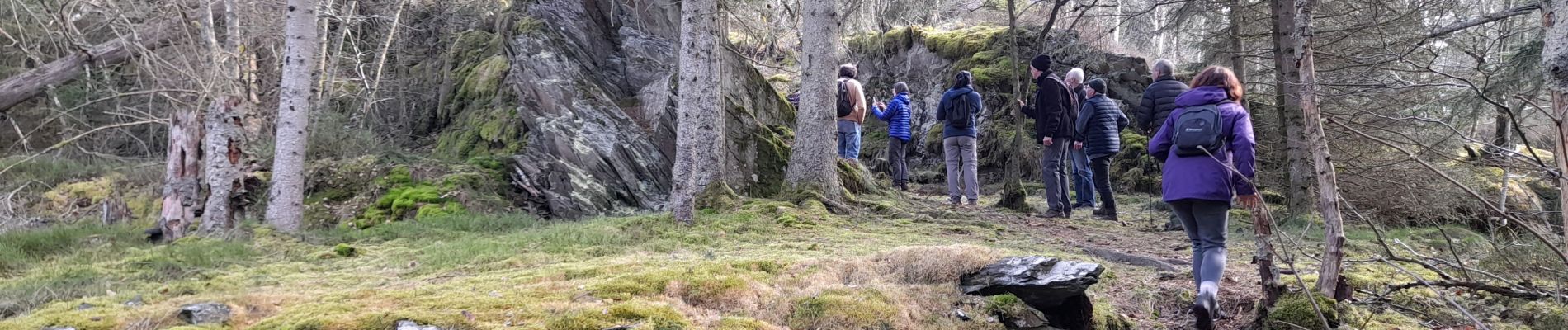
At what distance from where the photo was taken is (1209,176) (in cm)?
443

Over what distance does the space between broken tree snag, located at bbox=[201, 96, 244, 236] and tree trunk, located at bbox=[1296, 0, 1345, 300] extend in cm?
861

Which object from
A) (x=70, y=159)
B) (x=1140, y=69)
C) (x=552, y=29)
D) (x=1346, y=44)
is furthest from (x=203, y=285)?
(x=1140, y=69)

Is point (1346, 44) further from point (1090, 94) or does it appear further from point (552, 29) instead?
point (552, 29)

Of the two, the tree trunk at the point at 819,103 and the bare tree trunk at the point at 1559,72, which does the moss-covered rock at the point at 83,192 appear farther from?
the bare tree trunk at the point at 1559,72

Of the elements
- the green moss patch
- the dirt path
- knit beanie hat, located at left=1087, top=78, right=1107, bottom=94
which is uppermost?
knit beanie hat, located at left=1087, top=78, right=1107, bottom=94

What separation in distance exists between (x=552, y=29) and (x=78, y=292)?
8534mm

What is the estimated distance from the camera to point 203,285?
5266 millimetres

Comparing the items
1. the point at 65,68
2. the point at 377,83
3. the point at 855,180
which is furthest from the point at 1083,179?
the point at 65,68

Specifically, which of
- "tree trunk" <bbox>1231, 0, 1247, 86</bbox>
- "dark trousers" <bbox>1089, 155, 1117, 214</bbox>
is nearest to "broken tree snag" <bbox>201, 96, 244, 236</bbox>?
"dark trousers" <bbox>1089, 155, 1117, 214</bbox>

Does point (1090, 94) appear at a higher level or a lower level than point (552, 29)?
lower

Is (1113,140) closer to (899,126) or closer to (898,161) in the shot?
(899,126)

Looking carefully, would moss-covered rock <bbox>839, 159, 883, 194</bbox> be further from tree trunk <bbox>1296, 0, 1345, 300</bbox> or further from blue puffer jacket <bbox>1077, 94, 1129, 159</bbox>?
tree trunk <bbox>1296, 0, 1345, 300</bbox>

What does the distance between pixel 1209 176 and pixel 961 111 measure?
566cm

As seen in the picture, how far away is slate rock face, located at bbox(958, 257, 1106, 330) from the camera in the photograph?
15.0ft
